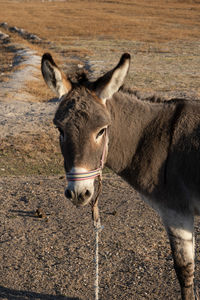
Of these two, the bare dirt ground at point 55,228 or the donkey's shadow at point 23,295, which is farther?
the bare dirt ground at point 55,228

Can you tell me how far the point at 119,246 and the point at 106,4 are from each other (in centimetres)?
8794

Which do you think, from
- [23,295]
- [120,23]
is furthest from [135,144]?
[120,23]

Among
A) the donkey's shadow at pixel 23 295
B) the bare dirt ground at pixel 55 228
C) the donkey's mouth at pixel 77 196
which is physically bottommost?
the bare dirt ground at pixel 55 228

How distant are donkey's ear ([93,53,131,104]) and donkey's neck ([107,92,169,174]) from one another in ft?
1.11

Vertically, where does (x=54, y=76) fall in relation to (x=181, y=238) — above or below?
above

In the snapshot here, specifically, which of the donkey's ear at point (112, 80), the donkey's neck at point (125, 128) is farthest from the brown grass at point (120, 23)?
the donkey's ear at point (112, 80)

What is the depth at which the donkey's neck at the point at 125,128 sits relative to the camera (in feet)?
13.9

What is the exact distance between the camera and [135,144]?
4324 millimetres

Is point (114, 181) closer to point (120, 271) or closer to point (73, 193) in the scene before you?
point (120, 271)

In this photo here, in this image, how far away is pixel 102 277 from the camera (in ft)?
17.3

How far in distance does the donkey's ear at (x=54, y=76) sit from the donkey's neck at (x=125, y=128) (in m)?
0.54

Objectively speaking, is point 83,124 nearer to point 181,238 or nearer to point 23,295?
point 181,238

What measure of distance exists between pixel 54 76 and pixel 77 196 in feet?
3.99

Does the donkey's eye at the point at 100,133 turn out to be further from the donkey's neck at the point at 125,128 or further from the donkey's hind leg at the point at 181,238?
the donkey's hind leg at the point at 181,238
